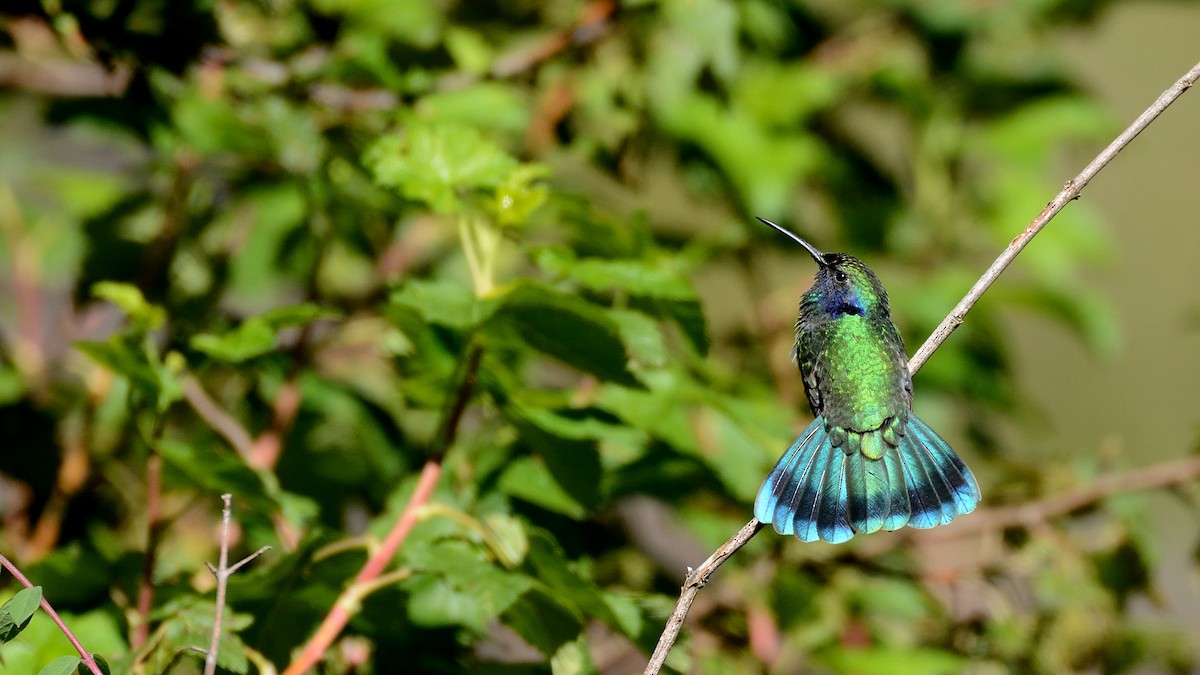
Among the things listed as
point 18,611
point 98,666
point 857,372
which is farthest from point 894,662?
point 18,611

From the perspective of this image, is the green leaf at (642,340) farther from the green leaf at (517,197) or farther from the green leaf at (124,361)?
the green leaf at (124,361)

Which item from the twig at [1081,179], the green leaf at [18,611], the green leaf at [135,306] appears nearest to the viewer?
the green leaf at [18,611]

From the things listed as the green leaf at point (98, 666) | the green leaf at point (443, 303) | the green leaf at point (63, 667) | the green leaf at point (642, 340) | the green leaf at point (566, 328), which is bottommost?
the green leaf at point (63, 667)

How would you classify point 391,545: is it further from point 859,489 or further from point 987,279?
point 987,279

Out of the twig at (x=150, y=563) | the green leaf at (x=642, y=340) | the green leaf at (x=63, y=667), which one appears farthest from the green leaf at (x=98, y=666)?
the green leaf at (x=642, y=340)

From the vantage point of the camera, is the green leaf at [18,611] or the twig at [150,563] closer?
the green leaf at [18,611]

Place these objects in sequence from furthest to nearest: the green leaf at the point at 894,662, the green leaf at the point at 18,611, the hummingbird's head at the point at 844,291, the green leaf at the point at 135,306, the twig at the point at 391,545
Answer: the green leaf at the point at 894,662, the hummingbird's head at the point at 844,291, the green leaf at the point at 135,306, the twig at the point at 391,545, the green leaf at the point at 18,611

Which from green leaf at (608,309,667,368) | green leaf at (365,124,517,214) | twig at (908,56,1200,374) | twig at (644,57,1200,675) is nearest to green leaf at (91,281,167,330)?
green leaf at (365,124,517,214)
